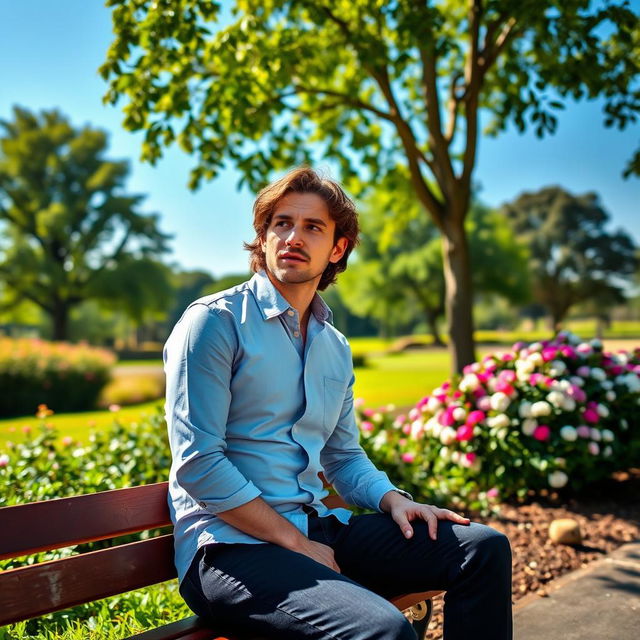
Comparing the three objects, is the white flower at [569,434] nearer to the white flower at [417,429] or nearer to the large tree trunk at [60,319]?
the white flower at [417,429]

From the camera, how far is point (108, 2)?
5.04 meters

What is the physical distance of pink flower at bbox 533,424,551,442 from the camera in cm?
469

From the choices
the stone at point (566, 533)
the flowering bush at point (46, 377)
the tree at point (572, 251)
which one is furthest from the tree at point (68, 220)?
the stone at point (566, 533)

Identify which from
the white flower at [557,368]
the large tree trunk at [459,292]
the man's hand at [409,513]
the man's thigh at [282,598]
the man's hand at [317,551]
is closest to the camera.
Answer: the man's thigh at [282,598]

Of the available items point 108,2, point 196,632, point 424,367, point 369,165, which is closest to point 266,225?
point 196,632

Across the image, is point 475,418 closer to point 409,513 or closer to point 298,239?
point 409,513

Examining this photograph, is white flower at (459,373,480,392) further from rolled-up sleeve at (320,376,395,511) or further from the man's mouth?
the man's mouth

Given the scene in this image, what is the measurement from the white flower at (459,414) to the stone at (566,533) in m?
1.13

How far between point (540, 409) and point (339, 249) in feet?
9.28

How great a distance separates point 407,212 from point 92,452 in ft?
20.8

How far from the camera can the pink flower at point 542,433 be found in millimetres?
4688

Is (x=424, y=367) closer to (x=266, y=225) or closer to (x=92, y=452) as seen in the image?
(x=92, y=452)

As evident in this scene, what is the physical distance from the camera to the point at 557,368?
199 inches

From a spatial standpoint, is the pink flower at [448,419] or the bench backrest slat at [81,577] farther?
the pink flower at [448,419]
